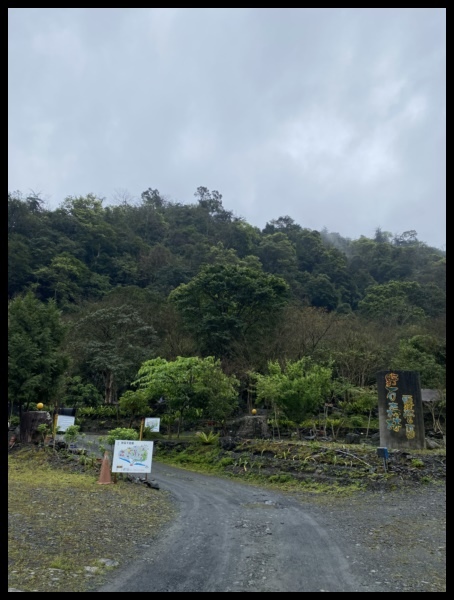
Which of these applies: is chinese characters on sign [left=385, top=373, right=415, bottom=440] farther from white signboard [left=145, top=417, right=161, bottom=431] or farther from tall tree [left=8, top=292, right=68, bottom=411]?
tall tree [left=8, top=292, right=68, bottom=411]

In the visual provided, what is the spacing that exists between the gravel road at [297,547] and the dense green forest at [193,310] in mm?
8842

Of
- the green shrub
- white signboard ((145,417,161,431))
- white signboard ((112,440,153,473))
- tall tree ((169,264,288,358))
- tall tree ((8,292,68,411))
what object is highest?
tall tree ((169,264,288,358))

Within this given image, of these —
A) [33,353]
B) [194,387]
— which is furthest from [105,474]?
[194,387]

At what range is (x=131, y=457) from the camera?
11508 mm

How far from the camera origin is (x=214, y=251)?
53031mm

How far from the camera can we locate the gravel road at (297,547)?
16.0ft

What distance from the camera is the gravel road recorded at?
4.87 m

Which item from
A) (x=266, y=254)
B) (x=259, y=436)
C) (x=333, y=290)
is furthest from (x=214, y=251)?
(x=259, y=436)

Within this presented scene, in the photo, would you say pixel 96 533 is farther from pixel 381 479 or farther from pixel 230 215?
pixel 230 215

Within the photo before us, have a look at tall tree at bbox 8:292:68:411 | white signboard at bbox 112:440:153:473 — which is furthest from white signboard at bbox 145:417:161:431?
white signboard at bbox 112:440:153:473

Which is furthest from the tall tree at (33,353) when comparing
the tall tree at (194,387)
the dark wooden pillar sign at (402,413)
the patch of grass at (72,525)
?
the dark wooden pillar sign at (402,413)

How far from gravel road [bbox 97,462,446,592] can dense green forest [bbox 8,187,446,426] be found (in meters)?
8.84

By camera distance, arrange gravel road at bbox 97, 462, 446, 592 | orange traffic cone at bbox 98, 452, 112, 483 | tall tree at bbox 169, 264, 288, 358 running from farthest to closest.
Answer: tall tree at bbox 169, 264, 288, 358 < orange traffic cone at bbox 98, 452, 112, 483 < gravel road at bbox 97, 462, 446, 592

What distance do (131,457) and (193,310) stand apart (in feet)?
65.5
